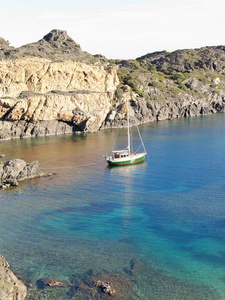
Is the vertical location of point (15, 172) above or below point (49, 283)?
→ above

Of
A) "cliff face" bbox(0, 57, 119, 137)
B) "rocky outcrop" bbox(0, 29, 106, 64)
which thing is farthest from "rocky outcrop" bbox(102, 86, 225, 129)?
"rocky outcrop" bbox(0, 29, 106, 64)

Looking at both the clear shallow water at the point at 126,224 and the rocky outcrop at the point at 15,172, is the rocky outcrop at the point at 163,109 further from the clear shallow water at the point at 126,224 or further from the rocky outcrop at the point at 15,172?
the rocky outcrop at the point at 15,172

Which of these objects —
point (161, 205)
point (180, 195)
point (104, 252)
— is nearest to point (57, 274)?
point (104, 252)

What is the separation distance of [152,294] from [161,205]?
18.1 meters

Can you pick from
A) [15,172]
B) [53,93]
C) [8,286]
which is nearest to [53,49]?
[53,93]

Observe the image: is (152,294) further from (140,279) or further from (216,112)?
(216,112)

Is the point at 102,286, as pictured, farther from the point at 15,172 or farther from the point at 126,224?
the point at 15,172

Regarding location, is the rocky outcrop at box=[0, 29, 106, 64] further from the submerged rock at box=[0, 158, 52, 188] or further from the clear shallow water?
the submerged rock at box=[0, 158, 52, 188]

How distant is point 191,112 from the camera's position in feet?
480

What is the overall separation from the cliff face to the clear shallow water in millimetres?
30058

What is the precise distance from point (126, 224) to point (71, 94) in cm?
7491

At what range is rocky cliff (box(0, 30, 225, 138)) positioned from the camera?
310 feet

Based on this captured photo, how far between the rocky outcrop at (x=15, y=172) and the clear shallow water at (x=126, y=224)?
2056 millimetres

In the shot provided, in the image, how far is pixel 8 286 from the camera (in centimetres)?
1911
